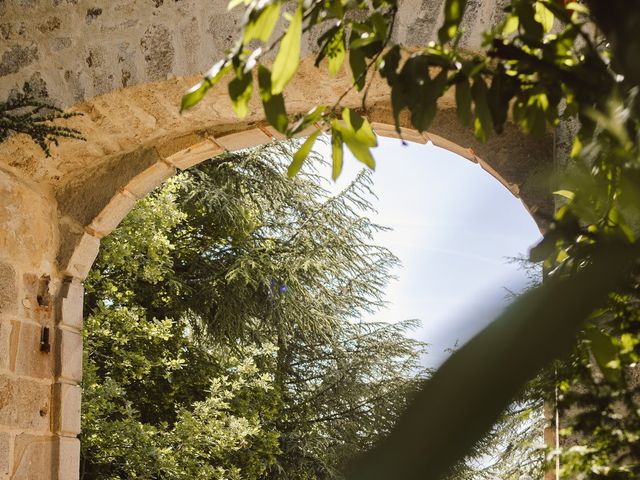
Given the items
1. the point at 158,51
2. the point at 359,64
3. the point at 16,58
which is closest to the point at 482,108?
the point at 359,64

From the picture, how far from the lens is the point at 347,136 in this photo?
63 cm

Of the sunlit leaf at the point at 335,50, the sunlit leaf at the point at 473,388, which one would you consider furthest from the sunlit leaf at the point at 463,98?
the sunlit leaf at the point at 473,388

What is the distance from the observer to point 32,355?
282 centimetres

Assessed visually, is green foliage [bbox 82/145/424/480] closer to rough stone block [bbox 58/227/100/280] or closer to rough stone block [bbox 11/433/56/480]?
rough stone block [bbox 58/227/100/280]

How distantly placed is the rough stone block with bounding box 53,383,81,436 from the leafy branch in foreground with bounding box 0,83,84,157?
80 cm

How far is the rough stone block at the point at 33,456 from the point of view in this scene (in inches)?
105

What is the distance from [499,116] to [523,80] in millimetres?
54

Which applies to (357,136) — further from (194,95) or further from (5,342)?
(5,342)

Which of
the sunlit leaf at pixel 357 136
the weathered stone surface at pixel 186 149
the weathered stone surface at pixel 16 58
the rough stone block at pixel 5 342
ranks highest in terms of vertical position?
the weathered stone surface at pixel 16 58

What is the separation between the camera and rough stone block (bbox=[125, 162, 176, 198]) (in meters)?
3.00

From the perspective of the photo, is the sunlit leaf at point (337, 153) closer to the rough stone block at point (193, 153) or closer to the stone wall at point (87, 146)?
the stone wall at point (87, 146)

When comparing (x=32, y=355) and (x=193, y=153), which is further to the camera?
(x=193, y=153)

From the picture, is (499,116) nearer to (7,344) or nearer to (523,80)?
(523,80)

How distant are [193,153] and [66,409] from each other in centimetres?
96
